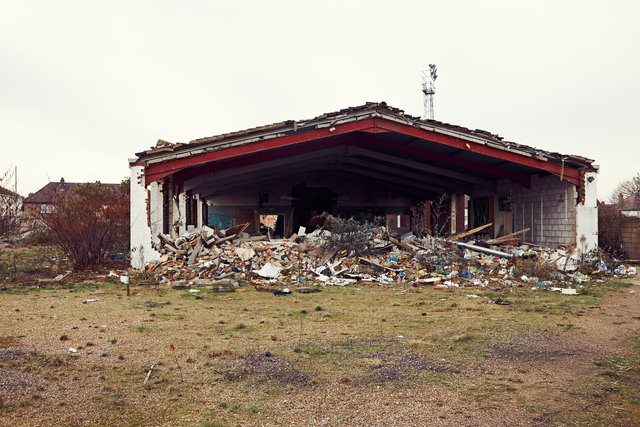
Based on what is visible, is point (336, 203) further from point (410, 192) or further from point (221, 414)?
point (221, 414)

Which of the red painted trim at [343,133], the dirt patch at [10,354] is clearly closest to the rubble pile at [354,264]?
the red painted trim at [343,133]

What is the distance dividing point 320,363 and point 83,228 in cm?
1092

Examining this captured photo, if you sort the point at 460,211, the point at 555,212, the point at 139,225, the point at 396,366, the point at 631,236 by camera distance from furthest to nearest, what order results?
the point at 460,211
the point at 631,236
the point at 555,212
the point at 139,225
the point at 396,366

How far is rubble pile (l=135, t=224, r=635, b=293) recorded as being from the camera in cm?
1173

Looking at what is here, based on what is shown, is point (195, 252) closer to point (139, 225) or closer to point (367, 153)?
point (139, 225)

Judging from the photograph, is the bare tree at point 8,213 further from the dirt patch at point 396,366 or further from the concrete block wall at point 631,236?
the concrete block wall at point 631,236

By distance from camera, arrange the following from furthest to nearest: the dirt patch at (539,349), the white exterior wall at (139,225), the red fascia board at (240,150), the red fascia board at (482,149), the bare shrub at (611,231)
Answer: the bare shrub at (611,231)
the red fascia board at (482,149)
the red fascia board at (240,150)
the white exterior wall at (139,225)
the dirt patch at (539,349)

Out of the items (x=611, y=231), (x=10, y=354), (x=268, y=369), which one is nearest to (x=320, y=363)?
(x=268, y=369)

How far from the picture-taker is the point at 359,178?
24.9 m

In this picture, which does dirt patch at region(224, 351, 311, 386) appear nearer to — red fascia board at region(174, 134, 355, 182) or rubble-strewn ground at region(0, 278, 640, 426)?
rubble-strewn ground at region(0, 278, 640, 426)

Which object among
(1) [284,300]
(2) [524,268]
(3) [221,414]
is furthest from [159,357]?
(2) [524,268]

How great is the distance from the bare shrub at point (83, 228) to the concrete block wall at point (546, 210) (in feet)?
47.4

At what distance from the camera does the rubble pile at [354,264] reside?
1173cm

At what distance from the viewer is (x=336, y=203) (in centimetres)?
2520
